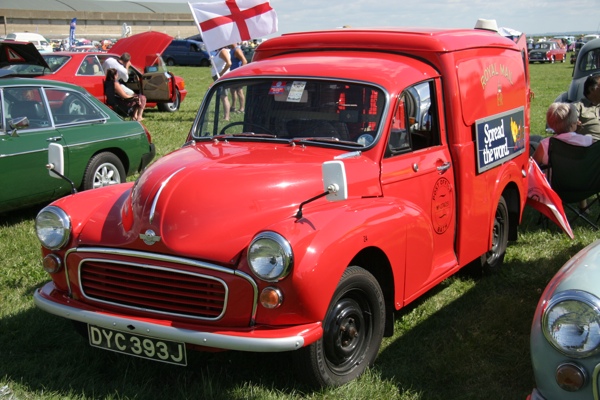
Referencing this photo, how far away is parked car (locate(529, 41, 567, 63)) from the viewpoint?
48.0 metres

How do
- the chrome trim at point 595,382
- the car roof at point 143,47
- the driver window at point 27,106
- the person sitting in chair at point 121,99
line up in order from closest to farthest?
the chrome trim at point 595,382
the driver window at point 27,106
the person sitting in chair at point 121,99
the car roof at point 143,47

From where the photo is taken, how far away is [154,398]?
4.01 metres

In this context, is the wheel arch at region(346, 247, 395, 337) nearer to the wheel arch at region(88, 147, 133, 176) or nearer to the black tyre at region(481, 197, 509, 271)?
the black tyre at region(481, 197, 509, 271)

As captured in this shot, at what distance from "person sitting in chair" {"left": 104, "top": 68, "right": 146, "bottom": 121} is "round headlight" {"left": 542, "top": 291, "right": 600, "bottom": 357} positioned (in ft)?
44.3

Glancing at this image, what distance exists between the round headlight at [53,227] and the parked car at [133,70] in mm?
10317

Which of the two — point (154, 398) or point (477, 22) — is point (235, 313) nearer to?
point (154, 398)

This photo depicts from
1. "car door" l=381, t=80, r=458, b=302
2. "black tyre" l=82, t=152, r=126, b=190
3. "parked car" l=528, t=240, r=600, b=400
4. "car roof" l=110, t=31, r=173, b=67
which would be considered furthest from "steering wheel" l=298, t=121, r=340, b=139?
"car roof" l=110, t=31, r=173, b=67

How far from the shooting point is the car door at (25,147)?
7246 millimetres

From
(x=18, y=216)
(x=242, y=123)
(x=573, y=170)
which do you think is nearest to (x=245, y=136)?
(x=242, y=123)

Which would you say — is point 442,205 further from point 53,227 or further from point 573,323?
point 53,227

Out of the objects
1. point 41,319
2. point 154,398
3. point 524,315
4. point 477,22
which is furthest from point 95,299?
point 477,22

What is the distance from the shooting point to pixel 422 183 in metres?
4.86

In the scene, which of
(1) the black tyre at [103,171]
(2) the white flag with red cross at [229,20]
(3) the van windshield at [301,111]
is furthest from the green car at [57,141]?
(3) the van windshield at [301,111]

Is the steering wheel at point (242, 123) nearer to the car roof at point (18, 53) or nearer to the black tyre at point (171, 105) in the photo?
the car roof at point (18, 53)
